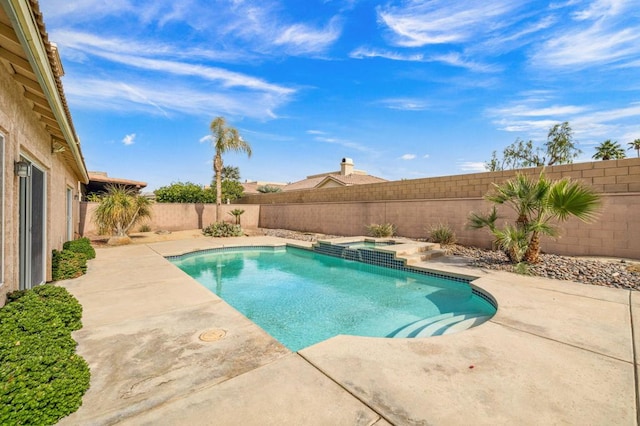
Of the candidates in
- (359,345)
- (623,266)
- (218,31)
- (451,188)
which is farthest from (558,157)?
(359,345)

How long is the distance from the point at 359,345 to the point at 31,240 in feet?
16.7

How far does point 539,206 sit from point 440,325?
4.27 meters

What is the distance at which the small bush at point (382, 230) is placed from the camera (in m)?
11.7

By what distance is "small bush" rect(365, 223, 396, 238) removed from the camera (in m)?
11.7

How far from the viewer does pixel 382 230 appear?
11773mm

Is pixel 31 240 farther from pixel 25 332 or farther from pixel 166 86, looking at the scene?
pixel 166 86

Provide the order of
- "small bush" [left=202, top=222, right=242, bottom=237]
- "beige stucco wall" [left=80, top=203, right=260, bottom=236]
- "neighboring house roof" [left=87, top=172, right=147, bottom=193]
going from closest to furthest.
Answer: "small bush" [left=202, top=222, right=242, bottom=237], "beige stucco wall" [left=80, top=203, right=260, bottom=236], "neighboring house roof" [left=87, top=172, right=147, bottom=193]

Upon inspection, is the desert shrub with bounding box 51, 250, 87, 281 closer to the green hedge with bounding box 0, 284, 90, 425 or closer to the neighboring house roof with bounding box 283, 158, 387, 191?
the green hedge with bounding box 0, 284, 90, 425

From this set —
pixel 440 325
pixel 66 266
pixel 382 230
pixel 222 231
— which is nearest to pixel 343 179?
pixel 222 231

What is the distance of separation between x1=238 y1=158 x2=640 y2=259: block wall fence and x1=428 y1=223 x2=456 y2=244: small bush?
0.19 m

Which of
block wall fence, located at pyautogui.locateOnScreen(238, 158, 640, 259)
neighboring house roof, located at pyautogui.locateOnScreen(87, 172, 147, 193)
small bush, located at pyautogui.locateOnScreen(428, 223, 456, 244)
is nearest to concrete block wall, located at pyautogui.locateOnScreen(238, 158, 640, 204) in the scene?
block wall fence, located at pyautogui.locateOnScreen(238, 158, 640, 259)

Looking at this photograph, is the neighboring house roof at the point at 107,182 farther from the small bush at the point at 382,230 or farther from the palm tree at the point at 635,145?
the palm tree at the point at 635,145

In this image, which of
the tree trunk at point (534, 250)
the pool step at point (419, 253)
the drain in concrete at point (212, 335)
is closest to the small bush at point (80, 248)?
the drain in concrete at point (212, 335)

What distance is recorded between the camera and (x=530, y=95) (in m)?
12.7
